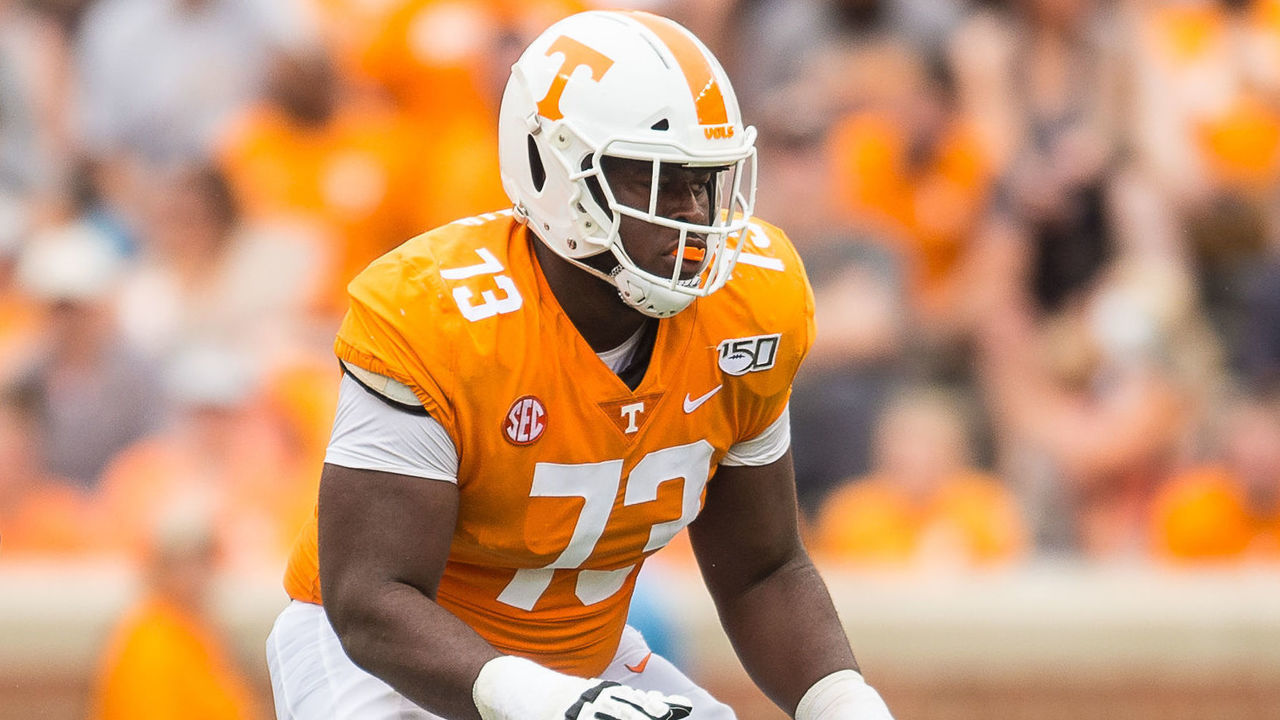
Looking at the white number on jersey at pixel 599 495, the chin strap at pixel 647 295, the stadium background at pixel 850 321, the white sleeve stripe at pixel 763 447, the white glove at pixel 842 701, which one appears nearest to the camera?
the chin strap at pixel 647 295

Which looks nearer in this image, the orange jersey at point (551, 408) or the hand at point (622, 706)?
the hand at point (622, 706)

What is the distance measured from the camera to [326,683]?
3.68m

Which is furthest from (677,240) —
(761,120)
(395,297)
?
(761,120)

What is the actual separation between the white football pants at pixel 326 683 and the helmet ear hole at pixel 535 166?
98cm

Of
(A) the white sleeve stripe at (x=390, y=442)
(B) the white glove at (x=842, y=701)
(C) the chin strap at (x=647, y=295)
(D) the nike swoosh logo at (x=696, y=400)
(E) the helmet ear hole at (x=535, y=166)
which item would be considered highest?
(E) the helmet ear hole at (x=535, y=166)

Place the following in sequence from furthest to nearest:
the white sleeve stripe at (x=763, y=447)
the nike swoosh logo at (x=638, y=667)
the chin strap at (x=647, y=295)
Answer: the nike swoosh logo at (x=638, y=667), the white sleeve stripe at (x=763, y=447), the chin strap at (x=647, y=295)

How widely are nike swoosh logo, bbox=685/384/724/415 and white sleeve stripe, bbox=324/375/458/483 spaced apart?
1.73 feet

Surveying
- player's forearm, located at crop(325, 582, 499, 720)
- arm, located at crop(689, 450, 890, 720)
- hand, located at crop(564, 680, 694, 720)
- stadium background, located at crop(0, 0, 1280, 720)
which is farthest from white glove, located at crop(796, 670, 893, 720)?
Result: stadium background, located at crop(0, 0, 1280, 720)

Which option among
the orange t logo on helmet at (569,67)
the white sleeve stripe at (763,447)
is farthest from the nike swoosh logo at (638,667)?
the orange t logo on helmet at (569,67)

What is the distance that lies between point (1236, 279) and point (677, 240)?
16.1 feet

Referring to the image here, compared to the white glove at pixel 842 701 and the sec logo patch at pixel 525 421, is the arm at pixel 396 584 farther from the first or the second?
the white glove at pixel 842 701

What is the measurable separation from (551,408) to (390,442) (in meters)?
0.33

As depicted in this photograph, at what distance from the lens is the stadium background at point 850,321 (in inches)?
267

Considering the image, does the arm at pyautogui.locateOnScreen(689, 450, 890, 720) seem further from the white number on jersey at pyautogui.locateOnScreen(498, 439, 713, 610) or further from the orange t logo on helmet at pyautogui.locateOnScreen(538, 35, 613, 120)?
the orange t logo on helmet at pyautogui.locateOnScreen(538, 35, 613, 120)
